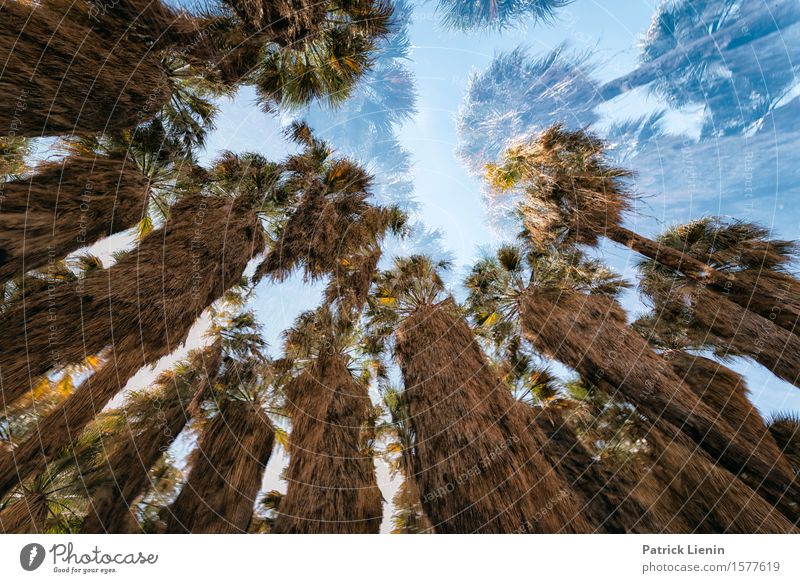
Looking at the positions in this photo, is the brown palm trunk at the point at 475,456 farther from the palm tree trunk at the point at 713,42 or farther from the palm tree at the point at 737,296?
the palm tree trunk at the point at 713,42

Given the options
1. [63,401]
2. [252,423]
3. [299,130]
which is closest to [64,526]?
[63,401]

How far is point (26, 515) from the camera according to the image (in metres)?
3.80

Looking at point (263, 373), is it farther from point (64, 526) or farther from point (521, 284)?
point (521, 284)

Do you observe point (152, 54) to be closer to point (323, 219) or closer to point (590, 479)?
point (323, 219)

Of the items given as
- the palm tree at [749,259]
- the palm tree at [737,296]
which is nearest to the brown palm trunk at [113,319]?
the palm tree at [737,296]

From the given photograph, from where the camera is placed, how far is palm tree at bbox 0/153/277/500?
3.58 m

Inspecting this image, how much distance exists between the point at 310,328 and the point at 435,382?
4533mm

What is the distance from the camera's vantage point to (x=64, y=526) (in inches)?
168

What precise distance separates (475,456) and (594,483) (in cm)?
365

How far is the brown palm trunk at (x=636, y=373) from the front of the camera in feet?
13.0

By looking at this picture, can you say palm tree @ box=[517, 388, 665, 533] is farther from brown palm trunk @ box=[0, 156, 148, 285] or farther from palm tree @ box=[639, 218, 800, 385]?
brown palm trunk @ box=[0, 156, 148, 285]

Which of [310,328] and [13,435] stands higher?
[310,328]

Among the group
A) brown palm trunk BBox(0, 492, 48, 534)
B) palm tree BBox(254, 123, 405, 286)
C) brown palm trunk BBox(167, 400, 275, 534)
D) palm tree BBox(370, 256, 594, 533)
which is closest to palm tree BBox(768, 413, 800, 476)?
palm tree BBox(370, 256, 594, 533)

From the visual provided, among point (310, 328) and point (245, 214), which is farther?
point (310, 328)
